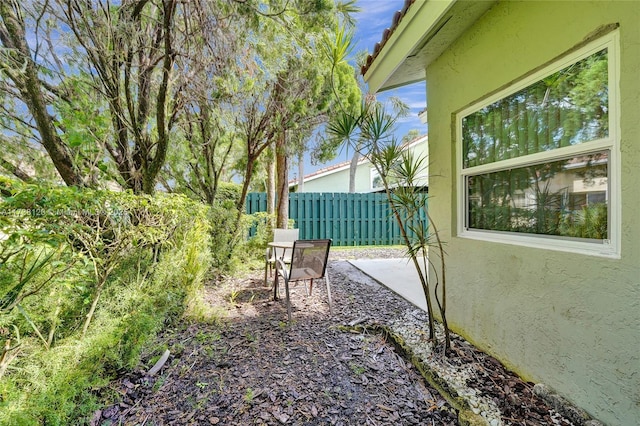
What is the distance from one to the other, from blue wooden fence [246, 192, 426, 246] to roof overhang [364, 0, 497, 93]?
266 inches

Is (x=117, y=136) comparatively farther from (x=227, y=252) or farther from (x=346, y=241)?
(x=346, y=241)

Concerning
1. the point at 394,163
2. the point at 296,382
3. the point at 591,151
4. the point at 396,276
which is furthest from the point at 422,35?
the point at 396,276

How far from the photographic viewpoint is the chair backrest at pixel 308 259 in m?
3.96

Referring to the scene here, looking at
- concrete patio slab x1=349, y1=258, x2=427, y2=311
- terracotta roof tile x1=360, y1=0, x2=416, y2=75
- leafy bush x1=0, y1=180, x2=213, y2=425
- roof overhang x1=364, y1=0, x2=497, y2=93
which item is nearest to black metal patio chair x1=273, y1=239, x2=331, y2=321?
concrete patio slab x1=349, y1=258, x2=427, y2=311

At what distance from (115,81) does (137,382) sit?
3591 millimetres

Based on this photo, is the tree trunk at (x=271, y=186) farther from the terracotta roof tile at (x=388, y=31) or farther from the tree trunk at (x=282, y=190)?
the terracotta roof tile at (x=388, y=31)

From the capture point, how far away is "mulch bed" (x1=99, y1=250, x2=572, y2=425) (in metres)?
2.13

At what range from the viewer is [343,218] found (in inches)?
423

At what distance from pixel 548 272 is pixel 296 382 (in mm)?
2222

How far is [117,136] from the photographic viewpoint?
13.4 ft

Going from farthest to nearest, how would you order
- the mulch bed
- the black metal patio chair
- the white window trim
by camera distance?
the black metal patio chair
the mulch bed
the white window trim

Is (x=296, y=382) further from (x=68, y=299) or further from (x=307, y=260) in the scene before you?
(x=68, y=299)

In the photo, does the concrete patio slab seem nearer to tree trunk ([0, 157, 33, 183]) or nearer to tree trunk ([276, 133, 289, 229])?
tree trunk ([276, 133, 289, 229])

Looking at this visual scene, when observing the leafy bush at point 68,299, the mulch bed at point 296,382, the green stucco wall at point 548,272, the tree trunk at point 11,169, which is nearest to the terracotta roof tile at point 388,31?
the green stucco wall at point 548,272
